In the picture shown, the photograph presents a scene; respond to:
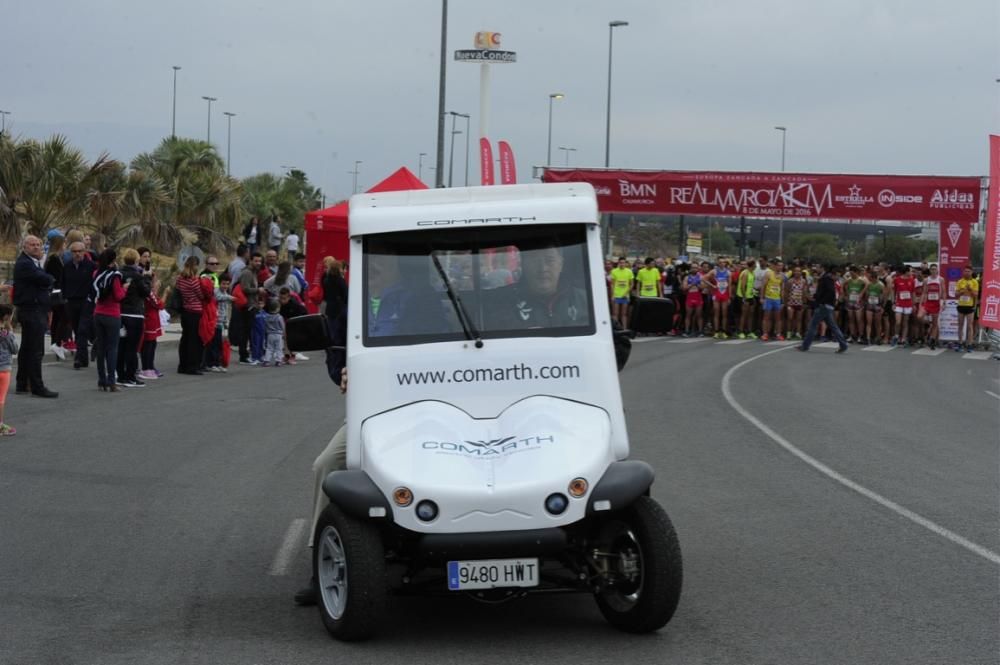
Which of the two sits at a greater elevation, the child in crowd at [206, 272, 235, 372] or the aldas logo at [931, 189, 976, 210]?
the aldas logo at [931, 189, 976, 210]

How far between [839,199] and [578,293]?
28944 millimetres

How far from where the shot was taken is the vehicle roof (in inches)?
282

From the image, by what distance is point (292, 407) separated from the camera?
53.3ft

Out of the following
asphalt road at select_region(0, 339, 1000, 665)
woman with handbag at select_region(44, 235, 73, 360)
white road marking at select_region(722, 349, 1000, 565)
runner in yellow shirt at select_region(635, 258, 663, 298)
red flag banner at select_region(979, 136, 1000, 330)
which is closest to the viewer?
asphalt road at select_region(0, 339, 1000, 665)

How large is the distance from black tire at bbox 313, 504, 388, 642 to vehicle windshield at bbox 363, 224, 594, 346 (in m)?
1.29

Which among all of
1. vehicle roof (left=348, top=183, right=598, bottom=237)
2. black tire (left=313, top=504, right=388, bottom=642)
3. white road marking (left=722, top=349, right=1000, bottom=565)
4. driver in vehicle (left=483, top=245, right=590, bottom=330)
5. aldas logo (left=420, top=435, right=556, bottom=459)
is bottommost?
white road marking (left=722, top=349, right=1000, bottom=565)

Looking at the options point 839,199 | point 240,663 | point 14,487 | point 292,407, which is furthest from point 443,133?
point 240,663

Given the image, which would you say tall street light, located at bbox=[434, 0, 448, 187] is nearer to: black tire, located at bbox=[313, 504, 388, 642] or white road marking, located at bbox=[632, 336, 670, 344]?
white road marking, located at bbox=[632, 336, 670, 344]

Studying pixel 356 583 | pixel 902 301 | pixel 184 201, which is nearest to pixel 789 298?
pixel 902 301

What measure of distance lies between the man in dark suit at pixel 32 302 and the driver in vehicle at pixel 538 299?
10.0 meters

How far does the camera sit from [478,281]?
7.23 m

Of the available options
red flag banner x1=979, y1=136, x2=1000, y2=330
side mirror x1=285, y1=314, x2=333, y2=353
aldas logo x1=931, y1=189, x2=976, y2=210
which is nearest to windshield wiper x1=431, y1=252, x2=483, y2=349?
side mirror x1=285, y1=314, x2=333, y2=353

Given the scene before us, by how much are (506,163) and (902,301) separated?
45.9 feet

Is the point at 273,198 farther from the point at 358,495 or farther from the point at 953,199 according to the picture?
the point at 358,495
